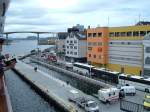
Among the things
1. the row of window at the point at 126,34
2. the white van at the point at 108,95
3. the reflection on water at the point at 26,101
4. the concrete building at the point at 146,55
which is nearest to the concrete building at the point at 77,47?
the row of window at the point at 126,34

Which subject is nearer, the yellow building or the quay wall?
the quay wall

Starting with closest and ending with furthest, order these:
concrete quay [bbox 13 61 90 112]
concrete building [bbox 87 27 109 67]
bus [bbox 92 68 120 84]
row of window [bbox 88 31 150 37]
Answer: concrete quay [bbox 13 61 90 112], bus [bbox 92 68 120 84], row of window [bbox 88 31 150 37], concrete building [bbox 87 27 109 67]

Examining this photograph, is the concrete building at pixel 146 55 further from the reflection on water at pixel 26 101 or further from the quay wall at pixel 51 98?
the reflection on water at pixel 26 101

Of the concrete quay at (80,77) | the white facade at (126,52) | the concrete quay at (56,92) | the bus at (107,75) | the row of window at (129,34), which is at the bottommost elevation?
the concrete quay at (80,77)

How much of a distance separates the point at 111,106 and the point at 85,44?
30.1 meters

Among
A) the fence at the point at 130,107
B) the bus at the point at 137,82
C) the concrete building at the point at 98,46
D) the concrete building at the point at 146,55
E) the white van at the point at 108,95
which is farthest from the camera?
the concrete building at the point at 98,46

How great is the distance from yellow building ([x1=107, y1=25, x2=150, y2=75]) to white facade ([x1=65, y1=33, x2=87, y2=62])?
10.6 m

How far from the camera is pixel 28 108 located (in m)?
25.3

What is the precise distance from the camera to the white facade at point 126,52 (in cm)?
3522

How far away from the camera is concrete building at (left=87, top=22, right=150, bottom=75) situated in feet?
116

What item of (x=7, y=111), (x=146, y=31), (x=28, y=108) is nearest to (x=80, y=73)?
(x=146, y=31)

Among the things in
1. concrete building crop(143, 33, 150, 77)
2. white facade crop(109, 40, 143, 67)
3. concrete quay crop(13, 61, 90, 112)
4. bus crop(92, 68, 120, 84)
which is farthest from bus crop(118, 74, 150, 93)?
concrete quay crop(13, 61, 90, 112)

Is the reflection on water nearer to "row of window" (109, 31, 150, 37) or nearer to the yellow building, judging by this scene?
the yellow building

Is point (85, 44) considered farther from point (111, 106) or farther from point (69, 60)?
point (111, 106)
